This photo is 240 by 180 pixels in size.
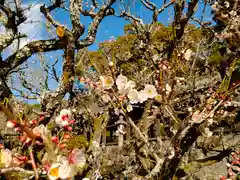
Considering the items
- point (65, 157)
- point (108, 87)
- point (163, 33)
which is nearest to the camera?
point (65, 157)

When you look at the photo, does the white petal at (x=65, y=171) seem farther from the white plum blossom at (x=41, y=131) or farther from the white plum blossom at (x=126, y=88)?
the white plum blossom at (x=126, y=88)

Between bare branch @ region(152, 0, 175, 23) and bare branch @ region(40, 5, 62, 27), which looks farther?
bare branch @ region(152, 0, 175, 23)

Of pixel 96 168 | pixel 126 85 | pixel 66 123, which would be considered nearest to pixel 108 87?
pixel 126 85

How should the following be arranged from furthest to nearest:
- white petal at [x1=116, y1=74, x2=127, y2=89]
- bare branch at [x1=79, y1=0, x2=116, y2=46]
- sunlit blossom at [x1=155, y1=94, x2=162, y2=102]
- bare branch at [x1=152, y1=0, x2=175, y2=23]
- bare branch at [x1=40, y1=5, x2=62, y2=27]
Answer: bare branch at [x1=152, y1=0, x2=175, y2=23]
bare branch at [x1=79, y1=0, x2=116, y2=46]
bare branch at [x1=40, y1=5, x2=62, y2=27]
sunlit blossom at [x1=155, y1=94, x2=162, y2=102]
white petal at [x1=116, y1=74, x2=127, y2=89]

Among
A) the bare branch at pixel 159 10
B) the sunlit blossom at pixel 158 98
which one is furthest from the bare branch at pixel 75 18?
the sunlit blossom at pixel 158 98

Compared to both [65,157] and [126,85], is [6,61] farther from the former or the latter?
[65,157]

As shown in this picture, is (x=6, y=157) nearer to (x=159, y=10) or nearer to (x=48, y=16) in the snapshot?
(x=48, y=16)

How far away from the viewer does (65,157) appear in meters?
1.33

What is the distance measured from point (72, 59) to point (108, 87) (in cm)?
350

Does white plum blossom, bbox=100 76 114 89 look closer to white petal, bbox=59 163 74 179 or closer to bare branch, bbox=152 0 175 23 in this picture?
white petal, bbox=59 163 74 179

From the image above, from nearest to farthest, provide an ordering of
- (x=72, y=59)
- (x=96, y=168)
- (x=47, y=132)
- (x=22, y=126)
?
1. (x=22, y=126)
2. (x=47, y=132)
3. (x=96, y=168)
4. (x=72, y=59)

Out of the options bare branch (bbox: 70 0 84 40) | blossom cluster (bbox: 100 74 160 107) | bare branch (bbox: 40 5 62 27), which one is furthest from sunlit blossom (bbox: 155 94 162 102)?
bare branch (bbox: 40 5 62 27)

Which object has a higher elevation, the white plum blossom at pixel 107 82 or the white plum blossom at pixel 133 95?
the white plum blossom at pixel 107 82

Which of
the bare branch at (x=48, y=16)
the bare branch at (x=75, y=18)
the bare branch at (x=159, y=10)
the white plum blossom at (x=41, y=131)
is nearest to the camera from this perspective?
the white plum blossom at (x=41, y=131)
